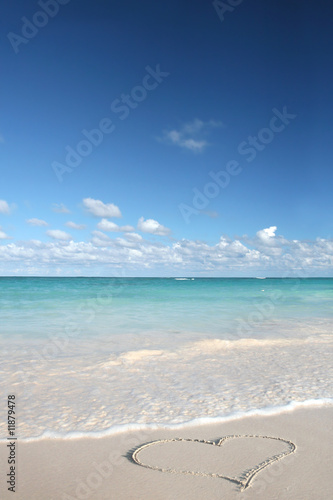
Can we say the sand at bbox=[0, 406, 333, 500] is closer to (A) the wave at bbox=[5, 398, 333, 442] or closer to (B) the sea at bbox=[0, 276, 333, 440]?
(A) the wave at bbox=[5, 398, 333, 442]

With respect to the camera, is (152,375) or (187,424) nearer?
(187,424)

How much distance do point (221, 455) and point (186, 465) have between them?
424mm

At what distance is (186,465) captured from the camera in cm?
324

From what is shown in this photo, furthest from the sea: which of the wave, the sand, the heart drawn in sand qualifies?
the heart drawn in sand

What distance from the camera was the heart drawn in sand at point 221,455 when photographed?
10.2ft

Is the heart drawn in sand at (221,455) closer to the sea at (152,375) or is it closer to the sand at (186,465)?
the sand at (186,465)

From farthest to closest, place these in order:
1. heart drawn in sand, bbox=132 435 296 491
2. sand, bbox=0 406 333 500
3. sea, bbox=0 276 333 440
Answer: sea, bbox=0 276 333 440 → heart drawn in sand, bbox=132 435 296 491 → sand, bbox=0 406 333 500

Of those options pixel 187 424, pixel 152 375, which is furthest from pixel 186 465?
pixel 152 375

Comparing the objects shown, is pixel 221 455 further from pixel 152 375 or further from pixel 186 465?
pixel 152 375

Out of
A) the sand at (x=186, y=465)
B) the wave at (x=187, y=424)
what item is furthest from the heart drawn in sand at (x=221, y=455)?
the wave at (x=187, y=424)

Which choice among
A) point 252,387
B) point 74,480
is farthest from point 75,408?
point 252,387

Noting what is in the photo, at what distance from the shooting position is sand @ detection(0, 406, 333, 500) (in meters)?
2.88

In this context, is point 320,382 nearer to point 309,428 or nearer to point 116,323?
point 309,428

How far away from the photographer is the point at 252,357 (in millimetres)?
7645
